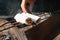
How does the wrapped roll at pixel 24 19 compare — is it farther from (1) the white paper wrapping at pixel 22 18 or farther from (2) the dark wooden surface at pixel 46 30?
(2) the dark wooden surface at pixel 46 30

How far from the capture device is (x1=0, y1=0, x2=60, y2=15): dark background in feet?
9.58

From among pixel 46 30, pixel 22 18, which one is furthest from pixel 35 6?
pixel 22 18

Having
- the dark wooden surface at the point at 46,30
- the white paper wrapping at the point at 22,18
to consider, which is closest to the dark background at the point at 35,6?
the dark wooden surface at the point at 46,30

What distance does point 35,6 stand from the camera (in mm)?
3105

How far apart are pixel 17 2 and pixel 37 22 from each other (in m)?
0.98

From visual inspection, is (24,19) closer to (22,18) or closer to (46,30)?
(22,18)

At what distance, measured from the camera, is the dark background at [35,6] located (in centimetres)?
292

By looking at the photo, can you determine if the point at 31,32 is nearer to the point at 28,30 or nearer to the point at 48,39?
the point at 28,30

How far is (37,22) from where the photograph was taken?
2.13 meters

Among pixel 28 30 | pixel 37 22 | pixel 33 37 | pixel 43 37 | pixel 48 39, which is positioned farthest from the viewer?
pixel 48 39

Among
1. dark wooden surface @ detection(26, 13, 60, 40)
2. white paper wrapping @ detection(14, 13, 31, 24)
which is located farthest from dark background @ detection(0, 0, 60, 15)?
white paper wrapping @ detection(14, 13, 31, 24)

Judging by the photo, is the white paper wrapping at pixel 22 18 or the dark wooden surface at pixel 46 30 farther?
the white paper wrapping at pixel 22 18

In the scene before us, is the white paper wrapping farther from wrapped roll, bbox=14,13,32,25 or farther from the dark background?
the dark background

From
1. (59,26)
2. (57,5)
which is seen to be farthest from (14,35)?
(57,5)
